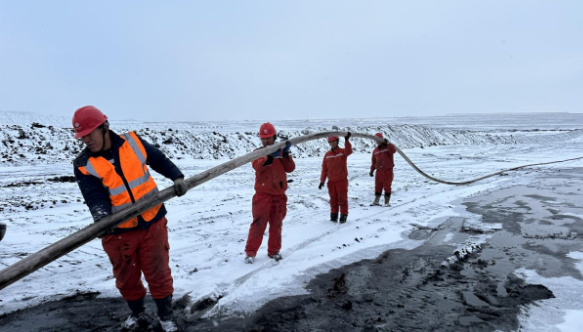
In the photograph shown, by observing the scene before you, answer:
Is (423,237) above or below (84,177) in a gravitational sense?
below

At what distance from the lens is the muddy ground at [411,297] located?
304cm

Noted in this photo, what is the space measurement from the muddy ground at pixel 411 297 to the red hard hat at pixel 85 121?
66.4 inches

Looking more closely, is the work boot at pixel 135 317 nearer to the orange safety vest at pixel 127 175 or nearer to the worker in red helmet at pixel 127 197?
the worker in red helmet at pixel 127 197

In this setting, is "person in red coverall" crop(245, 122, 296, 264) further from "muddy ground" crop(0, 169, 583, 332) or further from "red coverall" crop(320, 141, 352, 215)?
"red coverall" crop(320, 141, 352, 215)

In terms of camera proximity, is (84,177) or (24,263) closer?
(24,263)

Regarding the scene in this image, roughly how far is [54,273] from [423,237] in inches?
194

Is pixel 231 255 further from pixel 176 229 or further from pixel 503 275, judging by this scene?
pixel 503 275

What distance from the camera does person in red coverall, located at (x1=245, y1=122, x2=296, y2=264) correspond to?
14.4 feet

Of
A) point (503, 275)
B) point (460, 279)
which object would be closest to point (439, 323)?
point (460, 279)

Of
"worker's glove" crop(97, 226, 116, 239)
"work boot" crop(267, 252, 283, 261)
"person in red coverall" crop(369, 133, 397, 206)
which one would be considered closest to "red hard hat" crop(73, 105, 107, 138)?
"worker's glove" crop(97, 226, 116, 239)

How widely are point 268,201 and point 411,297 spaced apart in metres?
1.93

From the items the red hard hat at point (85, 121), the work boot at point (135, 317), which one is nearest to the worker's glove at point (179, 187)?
the red hard hat at point (85, 121)

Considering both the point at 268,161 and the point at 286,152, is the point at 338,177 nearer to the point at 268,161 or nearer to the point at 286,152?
the point at 286,152

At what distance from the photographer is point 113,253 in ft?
9.01
